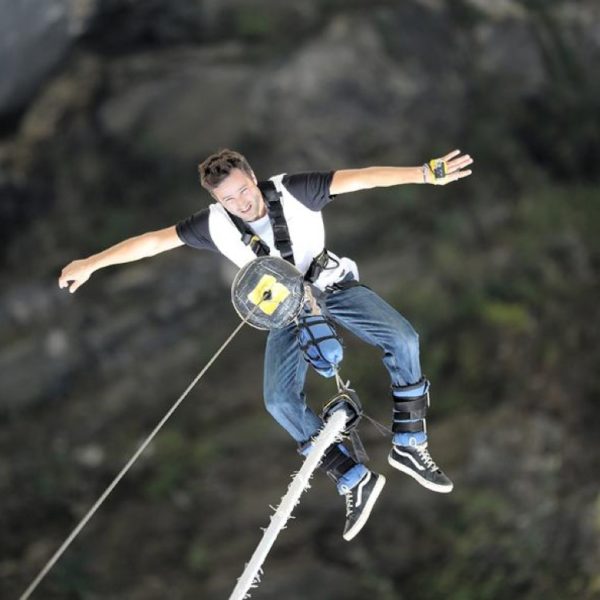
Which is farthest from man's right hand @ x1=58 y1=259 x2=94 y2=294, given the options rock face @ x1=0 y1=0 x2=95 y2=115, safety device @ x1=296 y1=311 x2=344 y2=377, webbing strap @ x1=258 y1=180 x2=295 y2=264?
rock face @ x1=0 y1=0 x2=95 y2=115

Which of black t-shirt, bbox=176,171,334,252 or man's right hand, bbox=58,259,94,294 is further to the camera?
man's right hand, bbox=58,259,94,294

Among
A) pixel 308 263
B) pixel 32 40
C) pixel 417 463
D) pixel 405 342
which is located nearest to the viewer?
pixel 405 342

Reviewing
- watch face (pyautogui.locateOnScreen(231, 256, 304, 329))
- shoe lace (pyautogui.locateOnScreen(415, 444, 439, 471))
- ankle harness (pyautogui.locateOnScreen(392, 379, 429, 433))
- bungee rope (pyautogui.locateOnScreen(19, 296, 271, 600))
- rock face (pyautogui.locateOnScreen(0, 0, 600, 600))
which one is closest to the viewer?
bungee rope (pyautogui.locateOnScreen(19, 296, 271, 600))

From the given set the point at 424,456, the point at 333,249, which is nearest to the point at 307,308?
the point at 424,456

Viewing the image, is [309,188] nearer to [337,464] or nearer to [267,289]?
[267,289]

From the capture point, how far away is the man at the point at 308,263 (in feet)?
13.9

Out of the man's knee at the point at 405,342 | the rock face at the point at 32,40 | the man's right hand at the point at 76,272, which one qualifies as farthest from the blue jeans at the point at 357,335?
the rock face at the point at 32,40

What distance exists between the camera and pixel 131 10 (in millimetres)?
13258

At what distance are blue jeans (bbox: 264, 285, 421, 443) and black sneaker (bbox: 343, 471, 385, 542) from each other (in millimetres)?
409

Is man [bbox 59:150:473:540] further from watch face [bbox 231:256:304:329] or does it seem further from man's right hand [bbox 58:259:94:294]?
watch face [bbox 231:256:304:329]

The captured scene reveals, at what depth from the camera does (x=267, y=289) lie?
428 cm

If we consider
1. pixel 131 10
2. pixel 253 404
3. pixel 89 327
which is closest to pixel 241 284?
pixel 253 404

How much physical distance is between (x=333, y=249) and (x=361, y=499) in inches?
336

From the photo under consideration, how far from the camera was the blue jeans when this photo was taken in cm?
442
